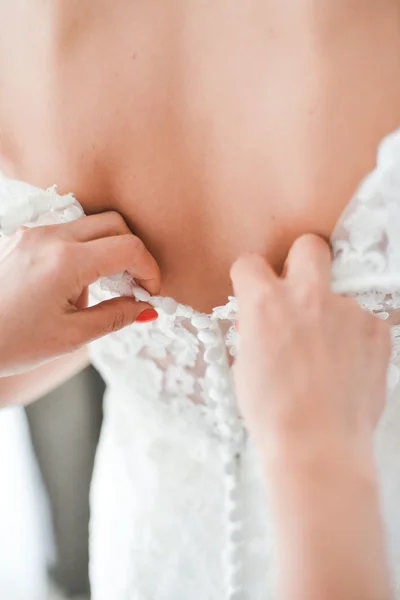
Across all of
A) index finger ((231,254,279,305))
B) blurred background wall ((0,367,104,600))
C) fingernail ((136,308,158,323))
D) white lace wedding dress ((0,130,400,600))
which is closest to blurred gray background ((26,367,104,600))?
blurred background wall ((0,367,104,600))

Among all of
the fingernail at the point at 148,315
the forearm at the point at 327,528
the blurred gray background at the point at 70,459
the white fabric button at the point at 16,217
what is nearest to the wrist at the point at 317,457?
the forearm at the point at 327,528

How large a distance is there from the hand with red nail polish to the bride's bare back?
3 centimetres

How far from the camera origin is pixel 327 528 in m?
0.40

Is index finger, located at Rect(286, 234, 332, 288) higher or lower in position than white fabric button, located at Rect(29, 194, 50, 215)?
lower

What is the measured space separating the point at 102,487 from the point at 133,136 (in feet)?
1.64

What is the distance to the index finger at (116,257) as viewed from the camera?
54 centimetres

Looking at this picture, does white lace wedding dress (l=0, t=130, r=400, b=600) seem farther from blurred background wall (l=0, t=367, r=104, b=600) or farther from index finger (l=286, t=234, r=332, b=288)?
blurred background wall (l=0, t=367, r=104, b=600)

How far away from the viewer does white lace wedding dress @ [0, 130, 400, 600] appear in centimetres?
58

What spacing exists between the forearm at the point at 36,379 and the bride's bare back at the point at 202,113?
0.99ft

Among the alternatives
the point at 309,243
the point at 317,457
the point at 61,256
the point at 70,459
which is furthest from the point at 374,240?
the point at 70,459

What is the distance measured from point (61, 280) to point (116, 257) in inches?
2.3

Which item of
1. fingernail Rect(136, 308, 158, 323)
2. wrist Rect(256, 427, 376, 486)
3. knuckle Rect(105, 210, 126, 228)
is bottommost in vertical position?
wrist Rect(256, 427, 376, 486)

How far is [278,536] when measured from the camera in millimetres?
416

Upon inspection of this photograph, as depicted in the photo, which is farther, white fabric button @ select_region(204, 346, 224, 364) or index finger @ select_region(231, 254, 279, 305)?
white fabric button @ select_region(204, 346, 224, 364)
